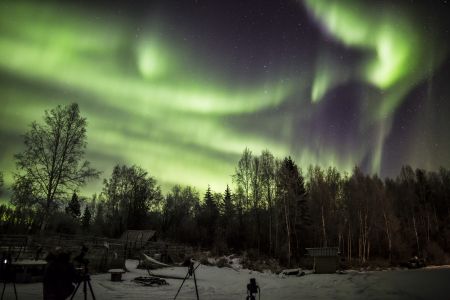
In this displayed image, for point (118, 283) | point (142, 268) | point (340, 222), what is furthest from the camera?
point (340, 222)

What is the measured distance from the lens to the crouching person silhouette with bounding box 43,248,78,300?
6844 mm

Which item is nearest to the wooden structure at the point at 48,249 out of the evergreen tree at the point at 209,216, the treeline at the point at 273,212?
the treeline at the point at 273,212

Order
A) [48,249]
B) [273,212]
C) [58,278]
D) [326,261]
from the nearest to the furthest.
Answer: [58,278] → [48,249] → [326,261] → [273,212]

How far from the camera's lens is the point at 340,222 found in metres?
46.4

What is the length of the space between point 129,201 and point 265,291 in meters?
54.6

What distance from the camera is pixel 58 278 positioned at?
6.92 m

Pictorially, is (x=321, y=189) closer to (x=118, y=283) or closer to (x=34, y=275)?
(x=118, y=283)

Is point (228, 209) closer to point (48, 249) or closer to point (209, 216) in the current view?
point (209, 216)

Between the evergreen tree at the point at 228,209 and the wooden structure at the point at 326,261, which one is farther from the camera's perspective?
the evergreen tree at the point at 228,209

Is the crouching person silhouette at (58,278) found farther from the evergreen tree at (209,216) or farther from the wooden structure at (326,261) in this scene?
the evergreen tree at (209,216)

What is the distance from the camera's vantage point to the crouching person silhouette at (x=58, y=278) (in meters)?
6.84

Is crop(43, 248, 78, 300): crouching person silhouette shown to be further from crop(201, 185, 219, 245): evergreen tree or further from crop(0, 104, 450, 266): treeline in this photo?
crop(201, 185, 219, 245): evergreen tree

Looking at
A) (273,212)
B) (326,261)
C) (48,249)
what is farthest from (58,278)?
(273,212)

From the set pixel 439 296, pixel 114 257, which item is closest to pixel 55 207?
pixel 114 257
